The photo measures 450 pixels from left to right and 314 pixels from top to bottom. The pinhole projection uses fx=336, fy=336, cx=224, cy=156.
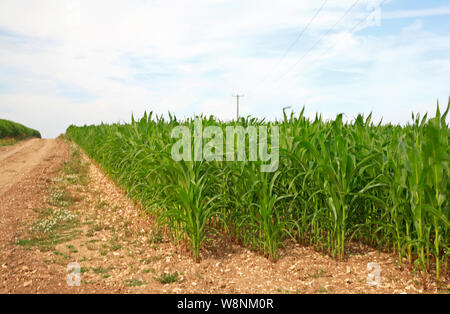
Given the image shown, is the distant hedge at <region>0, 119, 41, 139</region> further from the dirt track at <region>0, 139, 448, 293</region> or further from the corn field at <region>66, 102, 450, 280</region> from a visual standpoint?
the corn field at <region>66, 102, 450, 280</region>

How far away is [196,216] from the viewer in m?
3.30

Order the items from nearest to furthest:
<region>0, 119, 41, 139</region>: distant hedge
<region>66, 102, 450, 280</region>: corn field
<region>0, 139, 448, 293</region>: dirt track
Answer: <region>66, 102, 450, 280</region>: corn field, <region>0, 139, 448, 293</region>: dirt track, <region>0, 119, 41, 139</region>: distant hedge

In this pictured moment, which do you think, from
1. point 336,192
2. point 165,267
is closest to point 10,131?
point 165,267

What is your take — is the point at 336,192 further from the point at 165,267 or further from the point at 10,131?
the point at 10,131

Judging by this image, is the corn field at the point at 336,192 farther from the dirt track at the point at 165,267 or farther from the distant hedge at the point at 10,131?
the distant hedge at the point at 10,131

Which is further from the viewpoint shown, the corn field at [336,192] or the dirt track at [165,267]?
the dirt track at [165,267]

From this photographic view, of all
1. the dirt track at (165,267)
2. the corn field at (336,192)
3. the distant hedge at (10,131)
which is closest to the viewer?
the corn field at (336,192)

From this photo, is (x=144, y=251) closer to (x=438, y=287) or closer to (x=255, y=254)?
(x=255, y=254)

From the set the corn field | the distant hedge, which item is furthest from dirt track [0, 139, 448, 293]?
the distant hedge

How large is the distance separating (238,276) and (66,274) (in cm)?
177

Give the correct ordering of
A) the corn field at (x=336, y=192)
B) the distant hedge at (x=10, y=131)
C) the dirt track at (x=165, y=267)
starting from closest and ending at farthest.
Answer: the corn field at (x=336, y=192) → the dirt track at (x=165, y=267) → the distant hedge at (x=10, y=131)

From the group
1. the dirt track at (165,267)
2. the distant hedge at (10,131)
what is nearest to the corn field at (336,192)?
the dirt track at (165,267)

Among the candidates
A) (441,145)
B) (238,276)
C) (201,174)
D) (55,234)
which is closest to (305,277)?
(238,276)

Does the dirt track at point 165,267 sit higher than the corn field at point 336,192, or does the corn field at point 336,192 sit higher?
the corn field at point 336,192
